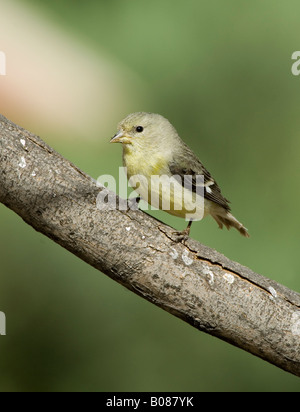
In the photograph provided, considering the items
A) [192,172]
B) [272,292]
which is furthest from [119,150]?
[272,292]

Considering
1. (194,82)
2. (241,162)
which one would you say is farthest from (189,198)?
(194,82)

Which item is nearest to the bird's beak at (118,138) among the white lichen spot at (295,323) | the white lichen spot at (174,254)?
the white lichen spot at (174,254)

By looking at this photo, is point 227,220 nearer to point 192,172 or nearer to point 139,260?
point 192,172

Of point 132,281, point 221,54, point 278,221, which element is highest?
point 221,54

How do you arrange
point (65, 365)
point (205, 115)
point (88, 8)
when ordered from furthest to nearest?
point (88, 8)
point (205, 115)
point (65, 365)

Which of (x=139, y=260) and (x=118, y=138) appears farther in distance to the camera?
(x=118, y=138)

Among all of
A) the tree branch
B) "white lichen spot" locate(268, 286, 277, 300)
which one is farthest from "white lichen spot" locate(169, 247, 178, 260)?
"white lichen spot" locate(268, 286, 277, 300)

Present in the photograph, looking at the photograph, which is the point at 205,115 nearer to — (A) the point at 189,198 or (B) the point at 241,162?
(B) the point at 241,162

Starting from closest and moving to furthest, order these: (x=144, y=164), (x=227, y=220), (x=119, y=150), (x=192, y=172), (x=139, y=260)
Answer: (x=139, y=260) < (x=144, y=164) < (x=192, y=172) < (x=227, y=220) < (x=119, y=150)
